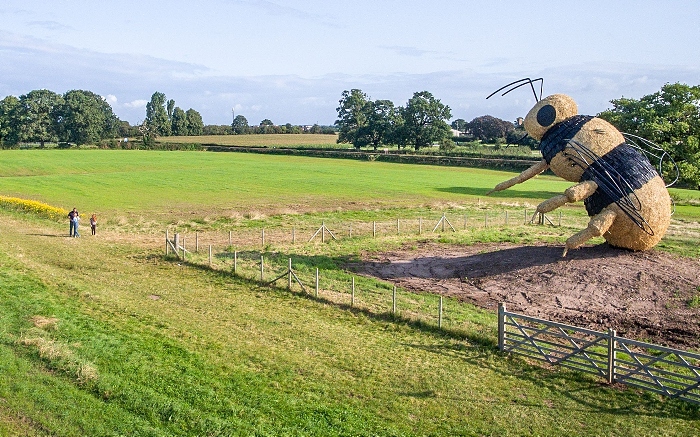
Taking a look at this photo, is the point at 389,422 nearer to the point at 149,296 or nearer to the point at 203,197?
the point at 149,296

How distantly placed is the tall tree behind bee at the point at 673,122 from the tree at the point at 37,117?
13225cm

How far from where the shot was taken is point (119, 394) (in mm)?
15438

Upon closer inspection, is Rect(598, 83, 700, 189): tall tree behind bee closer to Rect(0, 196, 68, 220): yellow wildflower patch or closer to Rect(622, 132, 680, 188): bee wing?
Rect(622, 132, 680, 188): bee wing

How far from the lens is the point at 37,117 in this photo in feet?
492

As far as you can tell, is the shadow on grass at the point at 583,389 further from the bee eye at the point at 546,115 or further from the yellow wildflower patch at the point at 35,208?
the yellow wildflower patch at the point at 35,208

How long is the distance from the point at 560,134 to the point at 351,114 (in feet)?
456

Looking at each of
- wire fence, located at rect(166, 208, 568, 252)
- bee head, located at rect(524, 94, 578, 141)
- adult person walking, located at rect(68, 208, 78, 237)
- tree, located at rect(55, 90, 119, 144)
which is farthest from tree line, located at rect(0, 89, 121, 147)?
bee head, located at rect(524, 94, 578, 141)

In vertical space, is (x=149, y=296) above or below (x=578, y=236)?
below

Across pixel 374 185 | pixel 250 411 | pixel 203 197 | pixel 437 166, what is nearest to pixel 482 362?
pixel 250 411

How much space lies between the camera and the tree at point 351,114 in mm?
160750

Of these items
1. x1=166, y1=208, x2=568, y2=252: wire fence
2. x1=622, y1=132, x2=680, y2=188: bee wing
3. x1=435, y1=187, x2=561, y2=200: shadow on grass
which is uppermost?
x1=622, y1=132, x2=680, y2=188: bee wing

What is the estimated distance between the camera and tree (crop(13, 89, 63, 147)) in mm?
147375

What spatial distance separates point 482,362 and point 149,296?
14.0 m

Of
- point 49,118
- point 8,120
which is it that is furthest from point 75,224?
point 49,118
